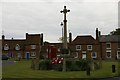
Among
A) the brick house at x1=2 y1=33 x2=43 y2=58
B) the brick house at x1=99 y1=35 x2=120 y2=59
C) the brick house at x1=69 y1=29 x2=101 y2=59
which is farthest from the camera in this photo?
the brick house at x1=2 y1=33 x2=43 y2=58

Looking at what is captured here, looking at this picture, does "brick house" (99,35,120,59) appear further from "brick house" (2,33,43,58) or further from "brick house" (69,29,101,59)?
"brick house" (2,33,43,58)

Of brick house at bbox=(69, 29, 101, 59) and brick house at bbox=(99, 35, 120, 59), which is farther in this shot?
brick house at bbox=(69, 29, 101, 59)

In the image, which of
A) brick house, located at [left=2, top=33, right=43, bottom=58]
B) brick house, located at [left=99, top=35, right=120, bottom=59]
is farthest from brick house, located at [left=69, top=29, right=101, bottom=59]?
brick house, located at [left=2, top=33, right=43, bottom=58]

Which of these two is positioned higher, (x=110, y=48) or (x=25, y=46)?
(x=25, y=46)

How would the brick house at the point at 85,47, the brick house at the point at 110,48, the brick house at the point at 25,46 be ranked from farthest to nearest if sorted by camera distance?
the brick house at the point at 25,46
the brick house at the point at 85,47
the brick house at the point at 110,48

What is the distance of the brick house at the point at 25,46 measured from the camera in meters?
85.8

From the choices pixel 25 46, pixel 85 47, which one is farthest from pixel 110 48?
pixel 25 46

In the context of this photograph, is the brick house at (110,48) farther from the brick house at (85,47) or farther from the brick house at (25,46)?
the brick house at (25,46)

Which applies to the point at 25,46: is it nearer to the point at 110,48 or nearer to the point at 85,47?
the point at 85,47

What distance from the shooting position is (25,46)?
286ft

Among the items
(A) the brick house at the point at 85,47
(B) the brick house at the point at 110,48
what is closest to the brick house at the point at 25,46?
(A) the brick house at the point at 85,47

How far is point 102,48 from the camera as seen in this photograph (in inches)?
3127

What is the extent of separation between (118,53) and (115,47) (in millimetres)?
1834

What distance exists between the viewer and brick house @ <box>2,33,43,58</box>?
281 feet
